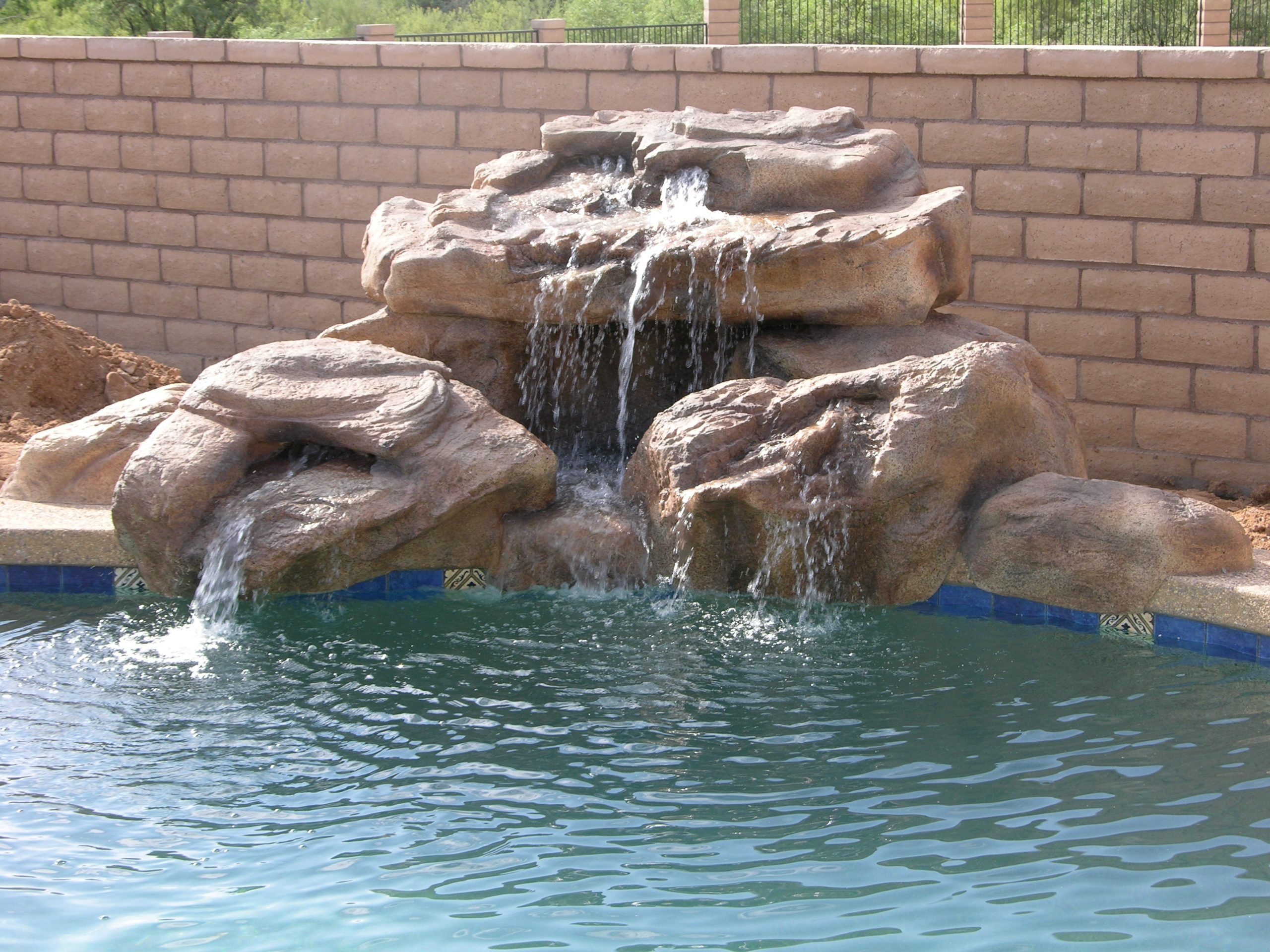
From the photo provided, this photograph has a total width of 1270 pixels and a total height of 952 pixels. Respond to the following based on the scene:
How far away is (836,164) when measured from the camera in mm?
6098

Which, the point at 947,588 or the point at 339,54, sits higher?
the point at 339,54

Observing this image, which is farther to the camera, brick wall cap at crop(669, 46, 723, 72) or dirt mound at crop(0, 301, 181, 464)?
dirt mound at crop(0, 301, 181, 464)

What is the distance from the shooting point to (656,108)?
8539mm

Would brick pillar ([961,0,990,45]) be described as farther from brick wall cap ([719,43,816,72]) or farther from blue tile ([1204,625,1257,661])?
blue tile ([1204,625,1257,661])

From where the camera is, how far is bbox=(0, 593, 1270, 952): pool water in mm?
3203

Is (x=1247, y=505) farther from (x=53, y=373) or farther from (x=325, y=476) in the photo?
(x=53, y=373)

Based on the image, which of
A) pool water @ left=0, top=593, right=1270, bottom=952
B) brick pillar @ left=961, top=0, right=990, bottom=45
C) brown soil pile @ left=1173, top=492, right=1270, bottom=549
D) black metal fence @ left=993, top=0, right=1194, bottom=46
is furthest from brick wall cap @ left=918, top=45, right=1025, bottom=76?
black metal fence @ left=993, top=0, right=1194, bottom=46

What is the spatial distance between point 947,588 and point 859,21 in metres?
16.0

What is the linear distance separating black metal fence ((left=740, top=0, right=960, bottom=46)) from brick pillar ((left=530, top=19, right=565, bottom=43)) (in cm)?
308

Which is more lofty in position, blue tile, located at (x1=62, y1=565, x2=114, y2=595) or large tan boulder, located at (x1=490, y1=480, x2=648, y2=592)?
large tan boulder, located at (x1=490, y1=480, x2=648, y2=592)

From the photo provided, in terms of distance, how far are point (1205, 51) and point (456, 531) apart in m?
4.92

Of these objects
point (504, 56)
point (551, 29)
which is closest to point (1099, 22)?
point (551, 29)

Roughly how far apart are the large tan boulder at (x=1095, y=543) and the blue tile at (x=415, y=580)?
6.81ft

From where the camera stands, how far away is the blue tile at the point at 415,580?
5512mm
